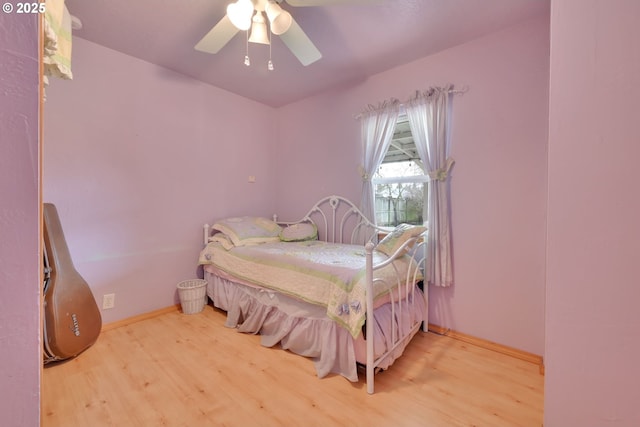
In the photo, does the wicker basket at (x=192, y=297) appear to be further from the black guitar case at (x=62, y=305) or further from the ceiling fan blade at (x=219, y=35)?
the ceiling fan blade at (x=219, y=35)

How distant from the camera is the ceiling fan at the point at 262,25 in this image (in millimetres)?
1397

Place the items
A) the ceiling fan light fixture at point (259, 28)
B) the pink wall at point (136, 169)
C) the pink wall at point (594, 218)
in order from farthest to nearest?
1. the pink wall at point (136, 169)
2. the ceiling fan light fixture at point (259, 28)
3. the pink wall at point (594, 218)

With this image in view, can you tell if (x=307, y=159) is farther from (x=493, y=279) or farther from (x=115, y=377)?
(x=115, y=377)

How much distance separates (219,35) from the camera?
166 centimetres

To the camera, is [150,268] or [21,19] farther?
[150,268]

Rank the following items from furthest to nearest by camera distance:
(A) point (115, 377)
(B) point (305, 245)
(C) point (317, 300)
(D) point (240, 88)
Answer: (D) point (240, 88) < (B) point (305, 245) < (C) point (317, 300) < (A) point (115, 377)

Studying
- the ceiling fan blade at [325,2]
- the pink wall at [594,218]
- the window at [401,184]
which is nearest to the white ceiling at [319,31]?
the ceiling fan blade at [325,2]

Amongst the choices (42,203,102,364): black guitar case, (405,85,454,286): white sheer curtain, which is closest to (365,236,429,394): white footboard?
(405,85,454,286): white sheer curtain

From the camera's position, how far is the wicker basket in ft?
8.35

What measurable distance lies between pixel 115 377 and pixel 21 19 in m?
1.96

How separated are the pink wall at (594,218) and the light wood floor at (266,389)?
85cm

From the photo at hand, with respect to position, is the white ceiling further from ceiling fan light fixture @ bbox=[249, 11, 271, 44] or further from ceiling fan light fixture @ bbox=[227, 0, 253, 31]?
ceiling fan light fixture @ bbox=[227, 0, 253, 31]

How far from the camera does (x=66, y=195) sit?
2.04 meters

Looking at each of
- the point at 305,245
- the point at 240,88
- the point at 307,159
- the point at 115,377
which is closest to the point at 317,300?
the point at 305,245
